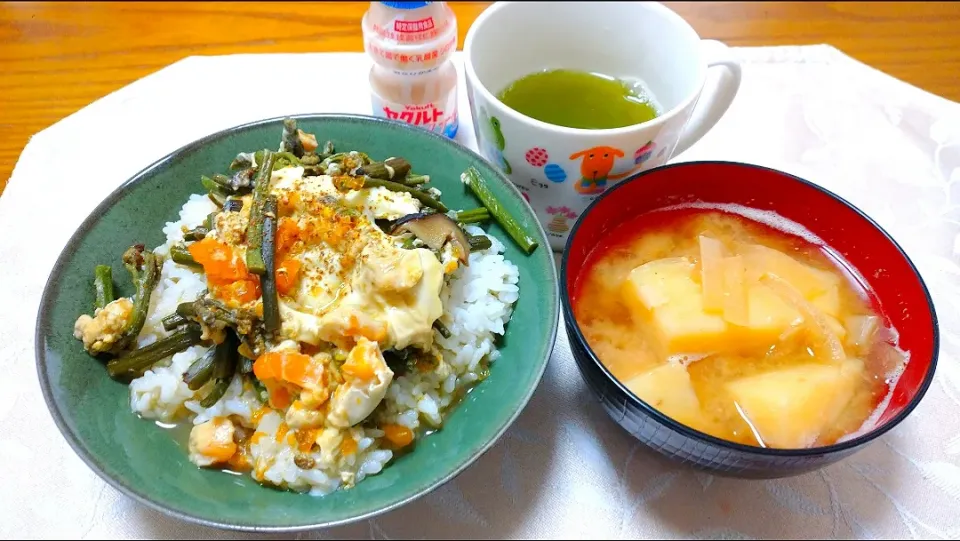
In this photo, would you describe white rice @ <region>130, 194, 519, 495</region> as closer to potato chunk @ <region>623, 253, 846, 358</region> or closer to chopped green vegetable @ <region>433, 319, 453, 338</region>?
chopped green vegetable @ <region>433, 319, 453, 338</region>

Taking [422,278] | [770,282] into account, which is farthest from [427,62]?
[770,282]

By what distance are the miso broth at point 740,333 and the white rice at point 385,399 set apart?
0.23 meters

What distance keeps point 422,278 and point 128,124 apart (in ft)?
4.66

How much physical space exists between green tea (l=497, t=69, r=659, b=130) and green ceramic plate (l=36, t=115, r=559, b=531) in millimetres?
301

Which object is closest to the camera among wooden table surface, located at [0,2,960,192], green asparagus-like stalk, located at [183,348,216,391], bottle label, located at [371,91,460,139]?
green asparagus-like stalk, located at [183,348,216,391]

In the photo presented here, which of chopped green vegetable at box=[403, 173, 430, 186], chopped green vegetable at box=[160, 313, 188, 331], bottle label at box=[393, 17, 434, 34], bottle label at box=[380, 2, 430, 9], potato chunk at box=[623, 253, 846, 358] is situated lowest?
chopped green vegetable at box=[160, 313, 188, 331]

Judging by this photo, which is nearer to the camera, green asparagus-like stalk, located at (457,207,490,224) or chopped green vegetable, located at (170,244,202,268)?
chopped green vegetable, located at (170,244,202,268)

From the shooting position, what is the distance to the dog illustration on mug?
4.92 ft

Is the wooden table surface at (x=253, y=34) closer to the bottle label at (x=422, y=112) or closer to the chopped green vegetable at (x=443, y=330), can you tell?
the bottle label at (x=422, y=112)

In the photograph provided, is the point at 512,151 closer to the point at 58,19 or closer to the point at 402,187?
the point at 402,187

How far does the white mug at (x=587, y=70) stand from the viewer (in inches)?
59.2

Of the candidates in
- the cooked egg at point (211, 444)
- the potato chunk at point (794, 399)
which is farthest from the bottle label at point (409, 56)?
the potato chunk at point (794, 399)

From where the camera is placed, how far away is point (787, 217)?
1.56 metres

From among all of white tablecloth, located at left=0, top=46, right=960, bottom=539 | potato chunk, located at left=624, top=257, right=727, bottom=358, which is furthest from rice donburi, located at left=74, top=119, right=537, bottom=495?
potato chunk, located at left=624, top=257, right=727, bottom=358
